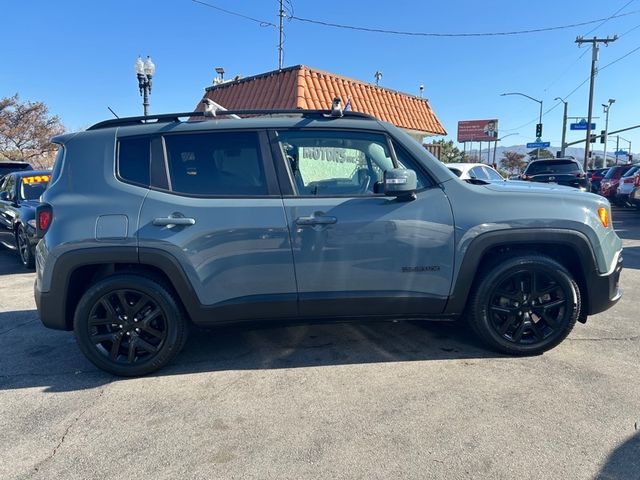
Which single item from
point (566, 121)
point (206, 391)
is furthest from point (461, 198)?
point (566, 121)

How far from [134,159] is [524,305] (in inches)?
125

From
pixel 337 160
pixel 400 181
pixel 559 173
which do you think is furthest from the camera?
pixel 559 173

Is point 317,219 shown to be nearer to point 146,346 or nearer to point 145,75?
point 146,346

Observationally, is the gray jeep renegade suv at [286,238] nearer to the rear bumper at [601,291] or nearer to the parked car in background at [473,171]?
the rear bumper at [601,291]

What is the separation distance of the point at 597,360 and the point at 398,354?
1538 mm

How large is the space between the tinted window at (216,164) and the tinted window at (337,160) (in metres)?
0.26

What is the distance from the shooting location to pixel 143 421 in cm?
272

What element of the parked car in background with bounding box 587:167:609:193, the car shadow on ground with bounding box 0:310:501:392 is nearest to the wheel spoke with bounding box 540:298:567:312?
the car shadow on ground with bounding box 0:310:501:392

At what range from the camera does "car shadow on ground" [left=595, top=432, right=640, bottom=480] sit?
7.07 ft

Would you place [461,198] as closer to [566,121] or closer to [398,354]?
[398,354]

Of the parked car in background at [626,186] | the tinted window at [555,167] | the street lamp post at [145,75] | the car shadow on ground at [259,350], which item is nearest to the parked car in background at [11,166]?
the street lamp post at [145,75]

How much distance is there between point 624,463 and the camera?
2238mm

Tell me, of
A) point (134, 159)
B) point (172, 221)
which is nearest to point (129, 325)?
point (172, 221)

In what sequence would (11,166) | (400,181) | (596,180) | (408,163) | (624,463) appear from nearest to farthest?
(624,463) < (400,181) < (408,163) < (11,166) < (596,180)
